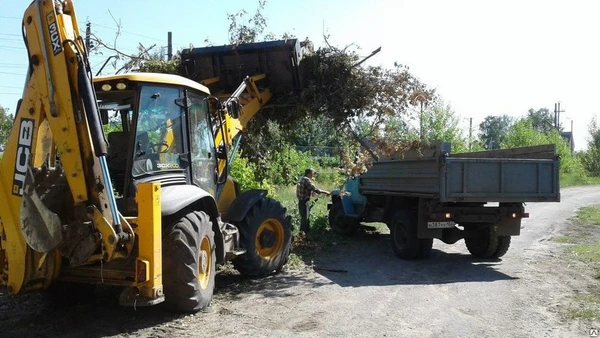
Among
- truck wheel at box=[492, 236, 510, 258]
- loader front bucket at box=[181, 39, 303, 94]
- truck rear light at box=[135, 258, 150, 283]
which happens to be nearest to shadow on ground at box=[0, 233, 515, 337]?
truck wheel at box=[492, 236, 510, 258]

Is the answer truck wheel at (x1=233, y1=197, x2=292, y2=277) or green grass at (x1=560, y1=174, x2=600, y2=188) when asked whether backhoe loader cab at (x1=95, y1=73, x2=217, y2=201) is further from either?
green grass at (x1=560, y1=174, x2=600, y2=188)

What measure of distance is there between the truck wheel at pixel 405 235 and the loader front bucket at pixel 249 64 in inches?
118

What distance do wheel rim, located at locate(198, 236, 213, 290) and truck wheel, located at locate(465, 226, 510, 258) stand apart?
5.65 m

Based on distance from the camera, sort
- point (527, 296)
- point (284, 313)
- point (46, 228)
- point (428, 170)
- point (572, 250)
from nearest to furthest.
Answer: point (46, 228), point (284, 313), point (527, 296), point (428, 170), point (572, 250)

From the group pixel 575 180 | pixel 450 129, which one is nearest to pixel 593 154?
pixel 575 180

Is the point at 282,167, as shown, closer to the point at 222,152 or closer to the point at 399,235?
the point at 399,235

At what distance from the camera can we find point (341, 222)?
13594 millimetres

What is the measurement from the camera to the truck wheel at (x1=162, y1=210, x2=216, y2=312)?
5.91m

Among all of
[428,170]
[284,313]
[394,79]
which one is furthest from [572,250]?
[284,313]

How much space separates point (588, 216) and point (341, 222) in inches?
392

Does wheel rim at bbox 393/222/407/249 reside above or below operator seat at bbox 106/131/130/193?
below

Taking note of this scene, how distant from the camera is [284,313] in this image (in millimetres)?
6723

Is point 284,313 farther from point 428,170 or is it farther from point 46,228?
point 428,170

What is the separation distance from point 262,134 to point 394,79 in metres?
3.00
